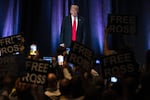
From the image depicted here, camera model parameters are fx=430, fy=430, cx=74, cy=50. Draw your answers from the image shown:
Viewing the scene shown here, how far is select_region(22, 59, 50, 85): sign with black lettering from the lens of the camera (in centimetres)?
572

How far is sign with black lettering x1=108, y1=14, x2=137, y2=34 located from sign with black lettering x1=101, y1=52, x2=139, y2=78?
42.5 inches

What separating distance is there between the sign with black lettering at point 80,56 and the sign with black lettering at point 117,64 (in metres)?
0.30

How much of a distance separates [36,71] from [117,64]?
1104mm

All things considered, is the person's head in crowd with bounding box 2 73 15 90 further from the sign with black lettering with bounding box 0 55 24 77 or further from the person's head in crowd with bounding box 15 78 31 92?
the sign with black lettering with bounding box 0 55 24 77

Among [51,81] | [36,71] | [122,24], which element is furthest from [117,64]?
[122,24]

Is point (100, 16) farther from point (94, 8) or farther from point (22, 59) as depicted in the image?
point (22, 59)

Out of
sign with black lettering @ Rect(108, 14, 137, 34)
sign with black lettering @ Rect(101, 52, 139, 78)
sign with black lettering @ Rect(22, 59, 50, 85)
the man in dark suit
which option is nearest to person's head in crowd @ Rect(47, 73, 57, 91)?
sign with black lettering @ Rect(22, 59, 50, 85)

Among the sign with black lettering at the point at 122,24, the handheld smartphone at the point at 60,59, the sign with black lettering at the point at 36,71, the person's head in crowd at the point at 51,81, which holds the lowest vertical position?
the person's head in crowd at the point at 51,81

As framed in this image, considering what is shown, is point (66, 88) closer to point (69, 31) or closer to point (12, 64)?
point (12, 64)

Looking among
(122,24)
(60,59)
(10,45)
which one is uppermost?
(122,24)

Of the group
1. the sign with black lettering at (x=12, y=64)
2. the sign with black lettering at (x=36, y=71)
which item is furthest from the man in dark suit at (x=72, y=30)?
the sign with black lettering at (x=36, y=71)

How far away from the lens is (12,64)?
6297mm

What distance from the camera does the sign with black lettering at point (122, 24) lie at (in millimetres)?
6738

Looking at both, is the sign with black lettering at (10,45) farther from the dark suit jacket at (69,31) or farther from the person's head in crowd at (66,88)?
A: the person's head in crowd at (66,88)
